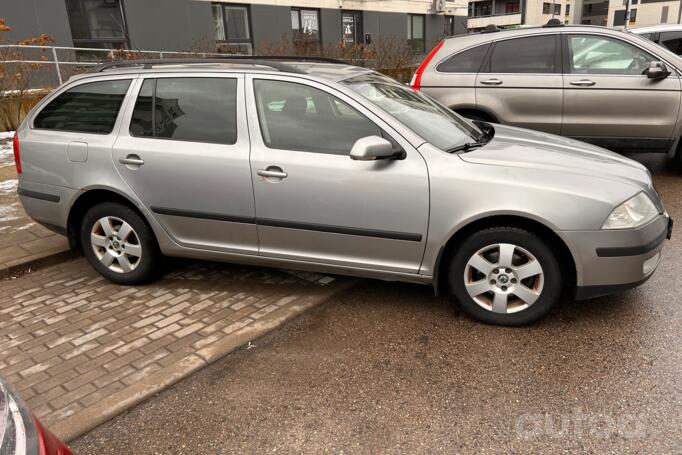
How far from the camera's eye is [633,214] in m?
3.17

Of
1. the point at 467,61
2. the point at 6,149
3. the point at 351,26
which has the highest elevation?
the point at 351,26

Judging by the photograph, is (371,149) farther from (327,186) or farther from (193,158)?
(193,158)

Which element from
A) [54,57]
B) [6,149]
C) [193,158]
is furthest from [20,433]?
[54,57]

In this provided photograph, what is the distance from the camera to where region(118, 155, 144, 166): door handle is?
3.92 metres

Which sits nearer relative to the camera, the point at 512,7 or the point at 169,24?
the point at 169,24

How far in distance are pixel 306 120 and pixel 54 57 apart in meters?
10.6

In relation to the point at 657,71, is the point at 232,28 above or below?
above

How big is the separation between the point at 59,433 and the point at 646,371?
119 inches

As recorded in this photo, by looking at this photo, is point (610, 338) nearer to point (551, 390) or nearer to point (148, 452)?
point (551, 390)

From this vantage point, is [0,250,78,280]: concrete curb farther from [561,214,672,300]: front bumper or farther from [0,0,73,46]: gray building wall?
[0,0,73,46]: gray building wall

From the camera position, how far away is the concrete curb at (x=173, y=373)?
105 inches

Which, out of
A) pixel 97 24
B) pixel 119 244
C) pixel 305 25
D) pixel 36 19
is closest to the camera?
pixel 119 244

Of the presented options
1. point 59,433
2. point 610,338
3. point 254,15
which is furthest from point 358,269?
point 254,15
